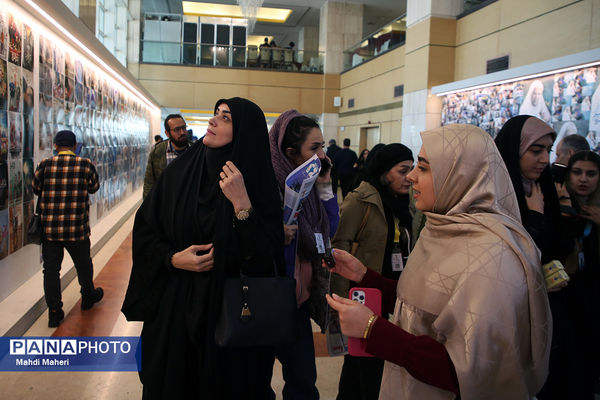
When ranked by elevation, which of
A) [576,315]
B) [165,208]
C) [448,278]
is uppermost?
[165,208]

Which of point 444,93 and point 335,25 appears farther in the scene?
point 335,25

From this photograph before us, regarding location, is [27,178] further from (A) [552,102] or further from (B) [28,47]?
(A) [552,102]

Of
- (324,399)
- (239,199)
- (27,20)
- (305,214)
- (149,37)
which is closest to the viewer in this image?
(239,199)

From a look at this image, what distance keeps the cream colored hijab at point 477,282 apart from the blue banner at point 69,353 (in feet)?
7.69

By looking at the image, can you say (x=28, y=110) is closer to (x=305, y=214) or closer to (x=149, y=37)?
(x=305, y=214)

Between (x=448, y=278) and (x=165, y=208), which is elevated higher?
(x=165, y=208)

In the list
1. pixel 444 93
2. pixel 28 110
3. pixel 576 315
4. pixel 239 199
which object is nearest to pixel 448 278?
pixel 239 199

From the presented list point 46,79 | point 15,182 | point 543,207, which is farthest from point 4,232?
point 543,207

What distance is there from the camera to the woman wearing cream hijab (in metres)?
1.11

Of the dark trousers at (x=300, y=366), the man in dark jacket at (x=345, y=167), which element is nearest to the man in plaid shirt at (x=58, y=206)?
the dark trousers at (x=300, y=366)

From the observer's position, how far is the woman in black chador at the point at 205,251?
5.28ft

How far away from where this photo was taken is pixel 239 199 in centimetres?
160

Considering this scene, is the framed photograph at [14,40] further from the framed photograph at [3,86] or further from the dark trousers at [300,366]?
the dark trousers at [300,366]

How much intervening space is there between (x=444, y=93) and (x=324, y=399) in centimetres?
794
